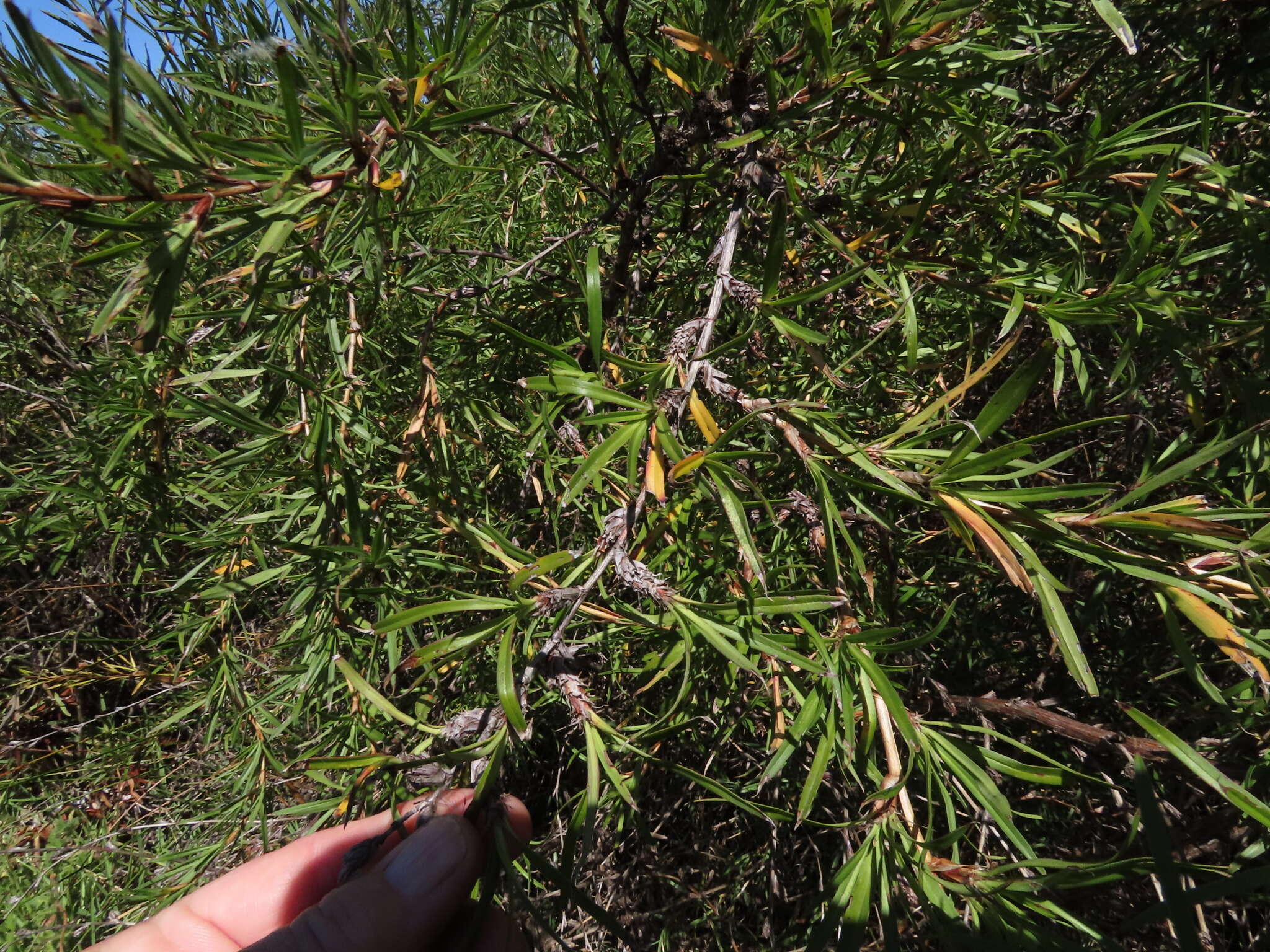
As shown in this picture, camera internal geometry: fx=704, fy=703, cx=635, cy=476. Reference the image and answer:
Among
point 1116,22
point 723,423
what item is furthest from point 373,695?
point 1116,22

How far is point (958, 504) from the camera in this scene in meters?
0.40

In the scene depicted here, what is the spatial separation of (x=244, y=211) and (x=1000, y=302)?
52 centimetres

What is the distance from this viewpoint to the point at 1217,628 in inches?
14.6

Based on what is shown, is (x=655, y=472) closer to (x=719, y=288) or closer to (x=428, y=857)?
(x=719, y=288)

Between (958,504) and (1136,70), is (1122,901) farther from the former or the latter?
(1136,70)

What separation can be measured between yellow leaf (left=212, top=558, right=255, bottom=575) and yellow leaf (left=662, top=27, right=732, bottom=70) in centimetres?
77

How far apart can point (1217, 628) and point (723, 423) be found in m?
Answer: 0.43

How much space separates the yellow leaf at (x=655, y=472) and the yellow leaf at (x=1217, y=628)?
0.93ft

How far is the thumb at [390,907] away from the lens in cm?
56

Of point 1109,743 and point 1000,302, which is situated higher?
point 1000,302

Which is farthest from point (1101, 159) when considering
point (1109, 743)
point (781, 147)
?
point (1109, 743)

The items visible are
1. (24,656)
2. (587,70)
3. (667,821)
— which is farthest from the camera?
(24,656)

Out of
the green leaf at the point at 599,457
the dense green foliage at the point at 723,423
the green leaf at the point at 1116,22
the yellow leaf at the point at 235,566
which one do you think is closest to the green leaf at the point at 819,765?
the dense green foliage at the point at 723,423

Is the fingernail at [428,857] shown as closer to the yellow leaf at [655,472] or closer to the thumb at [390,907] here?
the thumb at [390,907]
